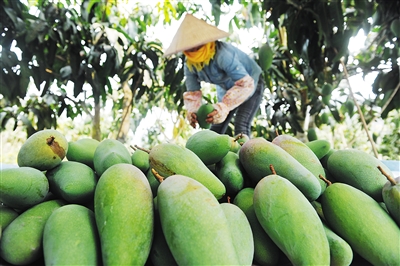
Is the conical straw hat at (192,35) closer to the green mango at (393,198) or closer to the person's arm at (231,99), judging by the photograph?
the person's arm at (231,99)

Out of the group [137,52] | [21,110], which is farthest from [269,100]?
[21,110]

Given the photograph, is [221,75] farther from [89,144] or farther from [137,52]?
[89,144]

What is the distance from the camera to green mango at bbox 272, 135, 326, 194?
0.56m

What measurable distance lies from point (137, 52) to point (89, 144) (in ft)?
8.32

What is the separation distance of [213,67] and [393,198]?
5.35ft

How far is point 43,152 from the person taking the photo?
1.70ft

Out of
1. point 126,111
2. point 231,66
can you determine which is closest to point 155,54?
point 126,111

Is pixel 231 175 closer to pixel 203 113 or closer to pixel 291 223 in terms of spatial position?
pixel 291 223

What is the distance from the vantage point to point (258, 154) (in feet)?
1.79

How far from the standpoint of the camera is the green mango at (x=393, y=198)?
46 cm

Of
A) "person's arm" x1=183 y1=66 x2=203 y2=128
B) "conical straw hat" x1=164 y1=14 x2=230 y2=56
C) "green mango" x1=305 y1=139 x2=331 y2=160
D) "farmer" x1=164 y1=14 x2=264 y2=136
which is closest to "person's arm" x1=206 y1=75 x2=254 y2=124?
"farmer" x1=164 y1=14 x2=264 y2=136

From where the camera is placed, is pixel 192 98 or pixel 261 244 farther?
pixel 192 98

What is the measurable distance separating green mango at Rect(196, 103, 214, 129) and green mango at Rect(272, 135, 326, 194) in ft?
4.10

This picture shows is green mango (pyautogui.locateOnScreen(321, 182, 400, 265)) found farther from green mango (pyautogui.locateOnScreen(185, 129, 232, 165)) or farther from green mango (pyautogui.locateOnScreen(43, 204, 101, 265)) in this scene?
green mango (pyautogui.locateOnScreen(43, 204, 101, 265))
